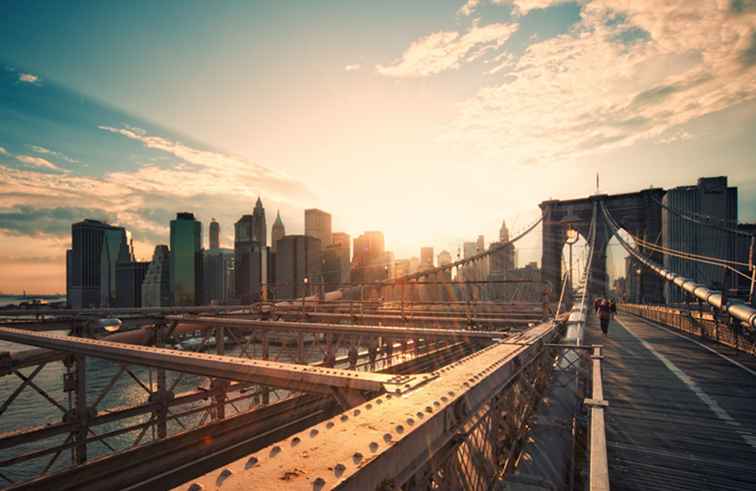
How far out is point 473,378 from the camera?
390 cm

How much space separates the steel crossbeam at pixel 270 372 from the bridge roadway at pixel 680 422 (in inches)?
177

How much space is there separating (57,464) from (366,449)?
139 feet

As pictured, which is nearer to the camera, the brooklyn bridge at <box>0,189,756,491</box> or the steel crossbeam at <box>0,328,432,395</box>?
the brooklyn bridge at <box>0,189,756,491</box>

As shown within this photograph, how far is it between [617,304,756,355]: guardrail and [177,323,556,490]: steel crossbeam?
66.3 feet

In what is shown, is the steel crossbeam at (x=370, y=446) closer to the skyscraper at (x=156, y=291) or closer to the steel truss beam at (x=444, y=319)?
the steel truss beam at (x=444, y=319)

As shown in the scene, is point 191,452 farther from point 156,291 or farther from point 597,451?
point 156,291

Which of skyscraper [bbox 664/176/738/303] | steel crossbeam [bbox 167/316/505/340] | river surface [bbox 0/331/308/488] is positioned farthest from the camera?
skyscraper [bbox 664/176/738/303]

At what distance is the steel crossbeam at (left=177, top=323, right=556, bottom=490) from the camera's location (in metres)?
1.88

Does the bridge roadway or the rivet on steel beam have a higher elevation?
the rivet on steel beam

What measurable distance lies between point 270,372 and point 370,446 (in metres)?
2.53

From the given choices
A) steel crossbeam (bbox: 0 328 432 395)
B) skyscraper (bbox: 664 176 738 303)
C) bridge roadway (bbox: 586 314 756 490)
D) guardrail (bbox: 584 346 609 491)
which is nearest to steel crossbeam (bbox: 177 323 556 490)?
steel crossbeam (bbox: 0 328 432 395)

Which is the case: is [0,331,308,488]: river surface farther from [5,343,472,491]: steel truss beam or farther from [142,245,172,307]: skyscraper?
[142,245,172,307]: skyscraper

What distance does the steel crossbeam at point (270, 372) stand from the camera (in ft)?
12.8

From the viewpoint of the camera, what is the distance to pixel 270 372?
4430 mm
